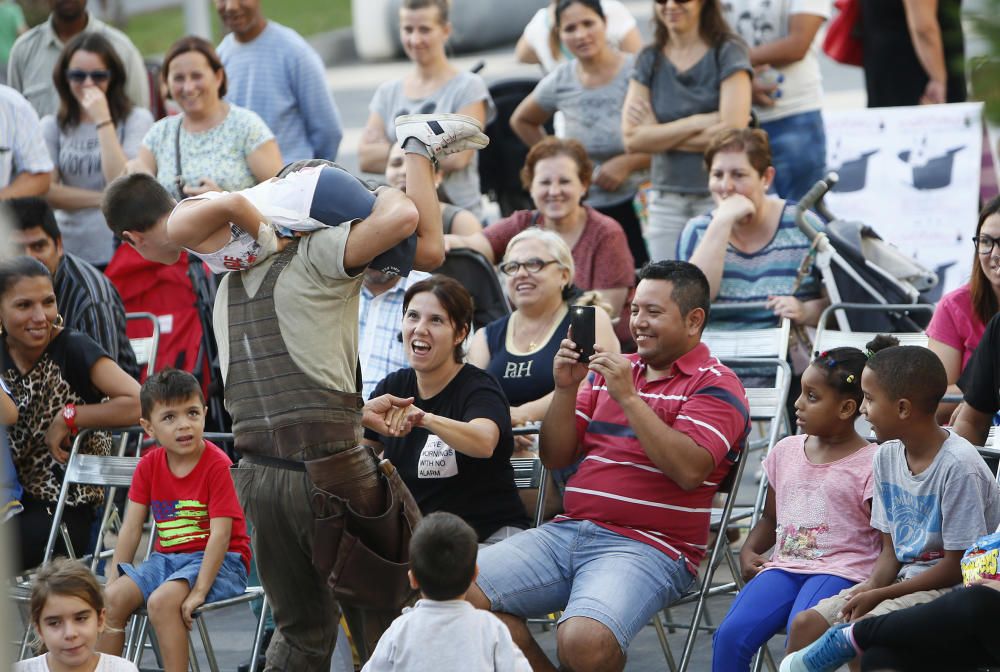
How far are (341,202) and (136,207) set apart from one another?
1.87ft

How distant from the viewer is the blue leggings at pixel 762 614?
421 cm

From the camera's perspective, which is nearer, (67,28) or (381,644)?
(381,644)

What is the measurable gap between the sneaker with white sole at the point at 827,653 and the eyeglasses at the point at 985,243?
57.0 inches

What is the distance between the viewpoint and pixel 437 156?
4016 millimetres

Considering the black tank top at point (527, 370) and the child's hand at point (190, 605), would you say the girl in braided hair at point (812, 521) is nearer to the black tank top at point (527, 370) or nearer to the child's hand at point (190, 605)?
the black tank top at point (527, 370)

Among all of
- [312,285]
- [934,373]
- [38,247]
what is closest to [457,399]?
[312,285]

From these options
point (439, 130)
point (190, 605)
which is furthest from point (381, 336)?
point (439, 130)

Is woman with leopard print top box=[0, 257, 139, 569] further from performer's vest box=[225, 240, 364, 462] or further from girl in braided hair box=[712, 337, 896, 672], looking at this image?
girl in braided hair box=[712, 337, 896, 672]

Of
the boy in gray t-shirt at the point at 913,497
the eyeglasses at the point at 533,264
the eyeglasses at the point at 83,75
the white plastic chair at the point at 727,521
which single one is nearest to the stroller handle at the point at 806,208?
the white plastic chair at the point at 727,521

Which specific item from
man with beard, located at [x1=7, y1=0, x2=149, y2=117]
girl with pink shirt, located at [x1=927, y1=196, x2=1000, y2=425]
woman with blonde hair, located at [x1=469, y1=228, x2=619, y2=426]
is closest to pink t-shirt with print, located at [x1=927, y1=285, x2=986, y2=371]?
girl with pink shirt, located at [x1=927, y1=196, x2=1000, y2=425]

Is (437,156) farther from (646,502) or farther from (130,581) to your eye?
(130,581)

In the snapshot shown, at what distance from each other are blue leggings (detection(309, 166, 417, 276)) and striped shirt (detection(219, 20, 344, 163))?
4.02 m

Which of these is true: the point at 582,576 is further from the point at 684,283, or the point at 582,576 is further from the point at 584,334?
the point at 684,283

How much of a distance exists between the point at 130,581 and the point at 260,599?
47cm
